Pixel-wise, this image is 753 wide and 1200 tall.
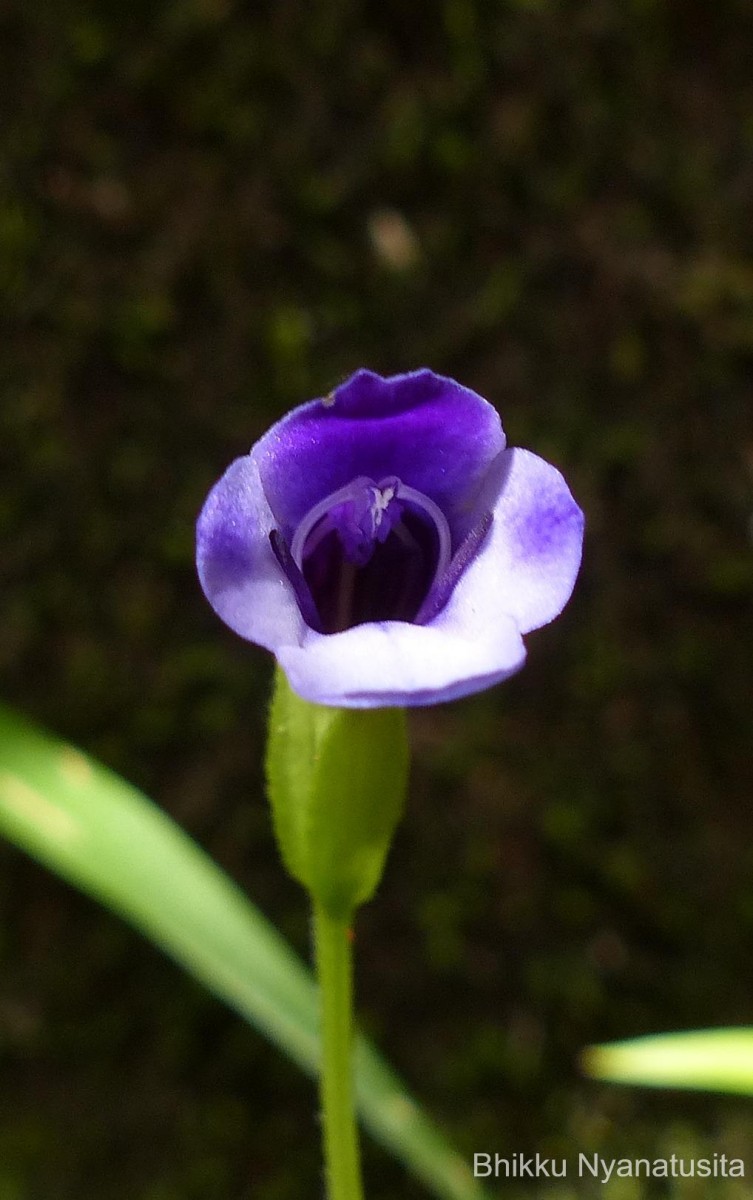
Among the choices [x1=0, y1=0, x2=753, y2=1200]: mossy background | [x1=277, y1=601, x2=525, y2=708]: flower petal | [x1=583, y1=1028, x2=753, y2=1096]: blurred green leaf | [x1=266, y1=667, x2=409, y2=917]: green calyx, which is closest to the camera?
[x1=277, y1=601, x2=525, y2=708]: flower petal

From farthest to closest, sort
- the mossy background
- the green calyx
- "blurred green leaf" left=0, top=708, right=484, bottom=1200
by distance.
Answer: the mossy background < "blurred green leaf" left=0, top=708, right=484, bottom=1200 < the green calyx

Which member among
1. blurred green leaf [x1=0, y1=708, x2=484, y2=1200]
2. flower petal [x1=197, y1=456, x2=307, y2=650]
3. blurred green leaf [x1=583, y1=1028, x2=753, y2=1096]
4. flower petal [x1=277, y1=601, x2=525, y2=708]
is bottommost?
blurred green leaf [x1=583, y1=1028, x2=753, y2=1096]

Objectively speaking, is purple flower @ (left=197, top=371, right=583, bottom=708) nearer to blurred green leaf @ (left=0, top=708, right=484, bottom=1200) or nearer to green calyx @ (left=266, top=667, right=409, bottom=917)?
green calyx @ (left=266, top=667, right=409, bottom=917)

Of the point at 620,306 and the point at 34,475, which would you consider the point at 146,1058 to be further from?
the point at 620,306

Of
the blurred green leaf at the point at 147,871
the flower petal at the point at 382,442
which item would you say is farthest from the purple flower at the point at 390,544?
the blurred green leaf at the point at 147,871

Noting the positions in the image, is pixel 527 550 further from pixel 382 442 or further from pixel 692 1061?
pixel 692 1061

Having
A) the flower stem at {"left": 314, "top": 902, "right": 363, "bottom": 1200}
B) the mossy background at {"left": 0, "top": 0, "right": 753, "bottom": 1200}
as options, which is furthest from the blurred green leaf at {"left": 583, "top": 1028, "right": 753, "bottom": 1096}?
the mossy background at {"left": 0, "top": 0, "right": 753, "bottom": 1200}

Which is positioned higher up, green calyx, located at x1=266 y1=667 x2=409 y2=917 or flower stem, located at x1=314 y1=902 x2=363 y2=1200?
green calyx, located at x1=266 y1=667 x2=409 y2=917
